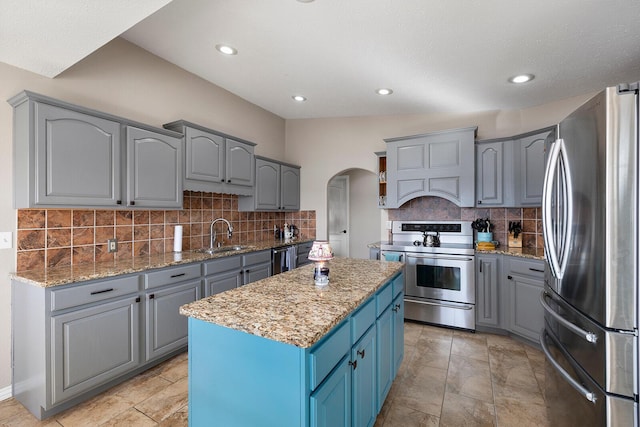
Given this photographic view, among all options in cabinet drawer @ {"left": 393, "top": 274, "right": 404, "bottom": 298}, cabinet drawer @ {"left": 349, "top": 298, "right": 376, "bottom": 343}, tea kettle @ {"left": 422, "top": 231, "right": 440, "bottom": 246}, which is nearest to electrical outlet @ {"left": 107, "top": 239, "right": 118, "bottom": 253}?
cabinet drawer @ {"left": 349, "top": 298, "right": 376, "bottom": 343}

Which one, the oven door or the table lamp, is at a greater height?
the table lamp

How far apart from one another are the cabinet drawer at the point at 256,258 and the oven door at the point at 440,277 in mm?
1684

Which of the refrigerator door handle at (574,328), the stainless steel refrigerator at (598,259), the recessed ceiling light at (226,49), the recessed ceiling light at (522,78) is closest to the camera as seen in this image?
the stainless steel refrigerator at (598,259)

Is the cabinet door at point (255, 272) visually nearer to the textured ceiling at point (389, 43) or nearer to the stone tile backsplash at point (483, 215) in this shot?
the stone tile backsplash at point (483, 215)

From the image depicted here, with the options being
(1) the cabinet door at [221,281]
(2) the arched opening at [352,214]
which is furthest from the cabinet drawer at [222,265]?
(2) the arched opening at [352,214]

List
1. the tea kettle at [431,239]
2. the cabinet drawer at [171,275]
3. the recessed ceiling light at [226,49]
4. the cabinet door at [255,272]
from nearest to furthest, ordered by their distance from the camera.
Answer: the cabinet drawer at [171,275] < the recessed ceiling light at [226,49] < the cabinet door at [255,272] < the tea kettle at [431,239]

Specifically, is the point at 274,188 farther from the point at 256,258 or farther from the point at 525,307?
the point at 525,307

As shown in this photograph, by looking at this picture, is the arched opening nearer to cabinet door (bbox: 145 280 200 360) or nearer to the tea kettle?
the tea kettle

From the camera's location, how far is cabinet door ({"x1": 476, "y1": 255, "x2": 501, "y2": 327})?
321 cm

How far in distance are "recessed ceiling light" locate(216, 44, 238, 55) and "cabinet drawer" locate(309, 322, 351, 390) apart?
8.18 feet

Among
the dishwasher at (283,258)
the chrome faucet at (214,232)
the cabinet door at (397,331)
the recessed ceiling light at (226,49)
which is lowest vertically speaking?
the cabinet door at (397,331)

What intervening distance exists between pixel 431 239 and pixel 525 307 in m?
1.20

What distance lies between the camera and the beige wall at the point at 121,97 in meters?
2.07

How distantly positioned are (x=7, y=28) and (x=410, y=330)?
4.02 metres
